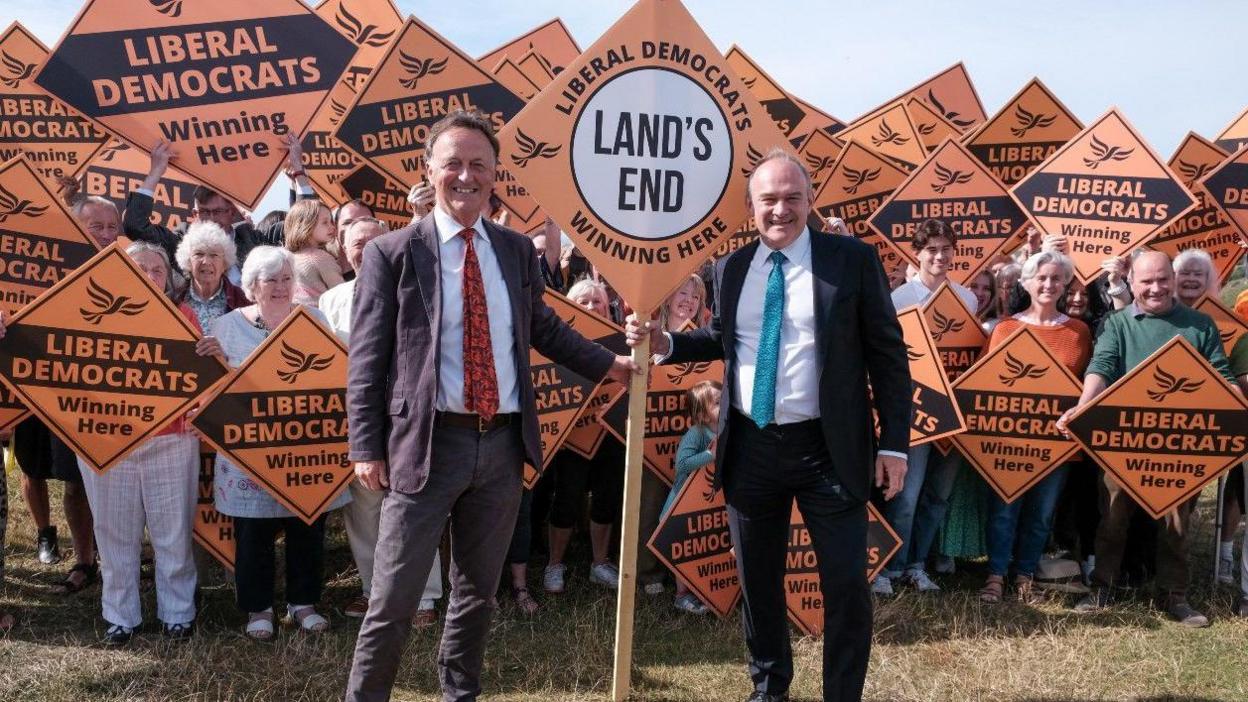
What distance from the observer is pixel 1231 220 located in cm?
724

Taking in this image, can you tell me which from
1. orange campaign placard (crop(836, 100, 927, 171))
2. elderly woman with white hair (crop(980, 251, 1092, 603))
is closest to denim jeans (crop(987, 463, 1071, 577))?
elderly woman with white hair (crop(980, 251, 1092, 603))

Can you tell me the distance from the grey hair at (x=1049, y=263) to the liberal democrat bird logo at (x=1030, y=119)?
7.36ft

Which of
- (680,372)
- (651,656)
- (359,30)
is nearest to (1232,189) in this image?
(680,372)

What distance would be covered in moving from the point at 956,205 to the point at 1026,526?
2.26 m

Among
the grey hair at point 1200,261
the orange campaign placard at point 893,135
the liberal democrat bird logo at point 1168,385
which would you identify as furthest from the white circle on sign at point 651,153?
the orange campaign placard at point 893,135

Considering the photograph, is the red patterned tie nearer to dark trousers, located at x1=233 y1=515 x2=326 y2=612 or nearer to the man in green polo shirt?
dark trousers, located at x1=233 y1=515 x2=326 y2=612

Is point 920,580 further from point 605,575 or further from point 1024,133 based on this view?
point 1024,133

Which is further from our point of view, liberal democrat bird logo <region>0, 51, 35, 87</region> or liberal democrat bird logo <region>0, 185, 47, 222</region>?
liberal democrat bird logo <region>0, 51, 35, 87</region>

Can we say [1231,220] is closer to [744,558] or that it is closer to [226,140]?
[744,558]

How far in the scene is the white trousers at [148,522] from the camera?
5.35 meters

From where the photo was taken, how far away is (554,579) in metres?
6.38

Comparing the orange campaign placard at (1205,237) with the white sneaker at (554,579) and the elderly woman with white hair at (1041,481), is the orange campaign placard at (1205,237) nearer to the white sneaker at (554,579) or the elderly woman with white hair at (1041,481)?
the elderly woman with white hair at (1041,481)

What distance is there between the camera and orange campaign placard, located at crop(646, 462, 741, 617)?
5699 mm

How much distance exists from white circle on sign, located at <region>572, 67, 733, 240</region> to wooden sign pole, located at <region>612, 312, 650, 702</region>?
44 centimetres
